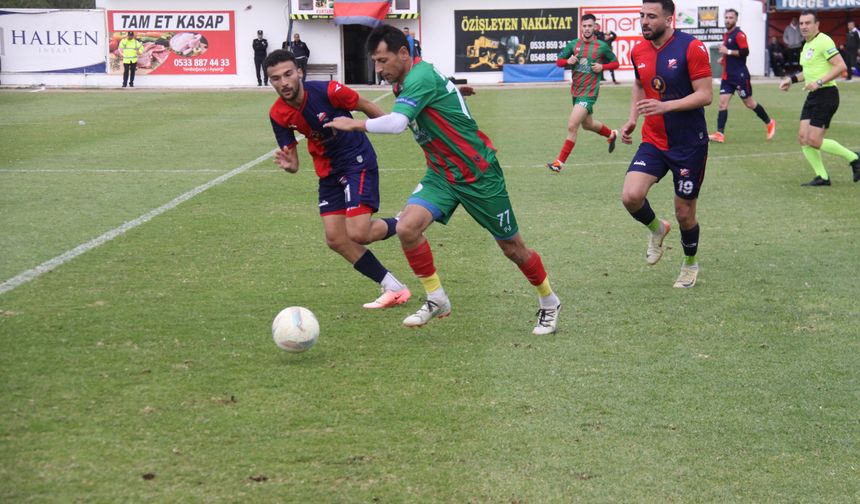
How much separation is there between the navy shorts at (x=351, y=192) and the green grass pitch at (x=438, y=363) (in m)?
0.68

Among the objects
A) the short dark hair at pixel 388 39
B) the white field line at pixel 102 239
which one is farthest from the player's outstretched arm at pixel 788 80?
the short dark hair at pixel 388 39

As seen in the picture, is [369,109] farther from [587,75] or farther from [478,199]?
[587,75]

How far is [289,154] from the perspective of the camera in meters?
7.41

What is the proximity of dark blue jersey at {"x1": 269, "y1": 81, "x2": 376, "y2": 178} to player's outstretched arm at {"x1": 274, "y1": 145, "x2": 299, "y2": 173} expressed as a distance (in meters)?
0.09

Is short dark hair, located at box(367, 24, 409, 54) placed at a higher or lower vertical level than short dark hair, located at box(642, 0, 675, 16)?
lower

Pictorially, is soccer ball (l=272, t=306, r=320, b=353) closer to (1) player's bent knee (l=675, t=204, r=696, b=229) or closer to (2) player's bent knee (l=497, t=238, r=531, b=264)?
(2) player's bent knee (l=497, t=238, r=531, b=264)

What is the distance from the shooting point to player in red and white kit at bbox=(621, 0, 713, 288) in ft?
26.0

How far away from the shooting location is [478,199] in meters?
6.82

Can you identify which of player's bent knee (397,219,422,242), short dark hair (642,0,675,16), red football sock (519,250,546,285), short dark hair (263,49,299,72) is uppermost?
short dark hair (642,0,675,16)

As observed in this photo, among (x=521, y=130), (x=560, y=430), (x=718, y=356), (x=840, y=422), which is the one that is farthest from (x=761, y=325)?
(x=521, y=130)

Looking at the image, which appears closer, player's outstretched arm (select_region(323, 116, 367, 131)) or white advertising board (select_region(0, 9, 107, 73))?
player's outstretched arm (select_region(323, 116, 367, 131))

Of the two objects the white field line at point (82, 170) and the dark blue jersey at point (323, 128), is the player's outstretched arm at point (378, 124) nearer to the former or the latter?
the dark blue jersey at point (323, 128)

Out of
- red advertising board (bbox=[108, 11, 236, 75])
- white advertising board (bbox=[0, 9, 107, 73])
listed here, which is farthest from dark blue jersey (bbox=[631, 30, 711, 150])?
white advertising board (bbox=[0, 9, 107, 73])

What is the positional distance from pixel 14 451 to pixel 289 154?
320cm
